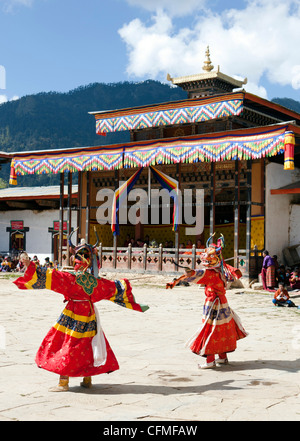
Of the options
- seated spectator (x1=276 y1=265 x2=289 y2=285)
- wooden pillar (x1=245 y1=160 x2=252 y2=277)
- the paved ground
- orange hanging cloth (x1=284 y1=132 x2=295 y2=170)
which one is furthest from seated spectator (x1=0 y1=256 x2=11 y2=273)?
orange hanging cloth (x1=284 y1=132 x2=295 y2=170)

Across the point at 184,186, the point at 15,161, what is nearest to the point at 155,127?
the point at 184,186

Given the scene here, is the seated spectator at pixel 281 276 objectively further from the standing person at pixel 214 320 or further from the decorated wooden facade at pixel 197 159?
the standing person at pixel 214 320

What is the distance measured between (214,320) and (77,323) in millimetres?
1887

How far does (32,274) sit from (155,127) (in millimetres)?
16312

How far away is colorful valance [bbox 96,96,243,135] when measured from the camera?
61.4 ft

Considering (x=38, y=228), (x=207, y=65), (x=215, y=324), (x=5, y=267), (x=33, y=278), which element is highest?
(x=207, y=65)

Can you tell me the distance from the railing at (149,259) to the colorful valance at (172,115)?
4884 millimetres

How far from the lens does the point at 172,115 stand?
20.0 m

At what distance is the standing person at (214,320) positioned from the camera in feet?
20.6

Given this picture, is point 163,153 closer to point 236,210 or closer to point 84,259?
point 236,210

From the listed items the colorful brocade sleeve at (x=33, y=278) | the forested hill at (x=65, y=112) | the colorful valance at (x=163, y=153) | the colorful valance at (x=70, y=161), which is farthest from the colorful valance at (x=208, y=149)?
the forested hill at (x=65, y=112)

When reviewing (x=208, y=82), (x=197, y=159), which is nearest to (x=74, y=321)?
(x=197, y=159)

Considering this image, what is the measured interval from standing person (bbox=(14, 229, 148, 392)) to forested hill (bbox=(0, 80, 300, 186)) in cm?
7916

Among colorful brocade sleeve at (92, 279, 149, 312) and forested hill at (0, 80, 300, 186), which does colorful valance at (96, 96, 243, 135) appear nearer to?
colorful brocade sleeve at (92, 279, 149, 312)
